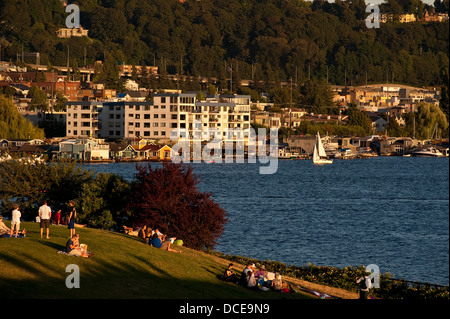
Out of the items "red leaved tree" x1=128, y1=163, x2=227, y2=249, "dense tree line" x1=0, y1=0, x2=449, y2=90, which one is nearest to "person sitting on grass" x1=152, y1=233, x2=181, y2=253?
"red leaved tree" x1=128, y1=163, x2=227, y2=249

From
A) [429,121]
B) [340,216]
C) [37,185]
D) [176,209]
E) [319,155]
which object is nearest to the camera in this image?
[176,209]

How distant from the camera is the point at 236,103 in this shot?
316ft

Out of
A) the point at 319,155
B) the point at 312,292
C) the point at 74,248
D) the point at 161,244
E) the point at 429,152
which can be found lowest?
the point at 429,152

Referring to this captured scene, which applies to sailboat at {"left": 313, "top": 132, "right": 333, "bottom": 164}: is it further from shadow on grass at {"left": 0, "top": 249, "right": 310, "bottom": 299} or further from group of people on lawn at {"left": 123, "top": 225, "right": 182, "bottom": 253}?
shadow on grass at {"left": 0, "top": 249, "right": 310, "bottom": 299}

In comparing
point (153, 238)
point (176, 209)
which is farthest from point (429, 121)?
point (153, 238)

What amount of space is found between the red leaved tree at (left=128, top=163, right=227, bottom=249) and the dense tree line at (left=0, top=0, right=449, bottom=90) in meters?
132

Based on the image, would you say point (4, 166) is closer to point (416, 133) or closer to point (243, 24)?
point (416, 133)

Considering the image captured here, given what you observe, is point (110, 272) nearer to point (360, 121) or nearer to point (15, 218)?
point (15, 218)

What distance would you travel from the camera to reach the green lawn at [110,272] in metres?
14.1

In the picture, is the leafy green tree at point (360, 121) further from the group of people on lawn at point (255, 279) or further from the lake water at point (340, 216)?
the group of people on lawn at point (255, 279)

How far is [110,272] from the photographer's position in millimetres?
15789

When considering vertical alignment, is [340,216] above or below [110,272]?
below

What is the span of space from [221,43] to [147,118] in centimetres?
10373

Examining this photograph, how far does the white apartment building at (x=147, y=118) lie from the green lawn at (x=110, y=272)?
68.3 metres
